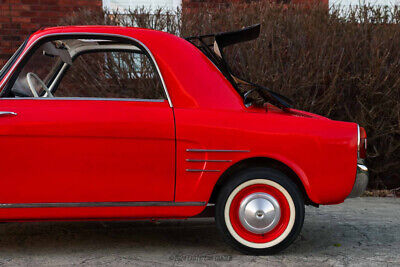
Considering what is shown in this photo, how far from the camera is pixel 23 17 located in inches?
375

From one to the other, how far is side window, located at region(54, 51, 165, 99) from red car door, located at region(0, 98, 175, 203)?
2.99 meters

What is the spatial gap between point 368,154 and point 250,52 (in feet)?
6.13

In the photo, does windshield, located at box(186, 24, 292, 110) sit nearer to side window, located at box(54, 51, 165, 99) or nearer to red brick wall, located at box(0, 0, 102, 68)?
side window, located at box(54, 51, 165, 99)

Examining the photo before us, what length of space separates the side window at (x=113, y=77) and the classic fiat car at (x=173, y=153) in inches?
108

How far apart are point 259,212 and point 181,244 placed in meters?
0.77

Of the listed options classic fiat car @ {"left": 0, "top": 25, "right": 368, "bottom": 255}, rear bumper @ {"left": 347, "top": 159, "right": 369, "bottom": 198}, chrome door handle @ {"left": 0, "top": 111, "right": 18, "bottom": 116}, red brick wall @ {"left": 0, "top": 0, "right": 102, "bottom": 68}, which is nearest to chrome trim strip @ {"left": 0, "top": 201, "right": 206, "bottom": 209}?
classic fiat car @ {"left": 0, "top": 25, "right": 368, "bottom": 255}

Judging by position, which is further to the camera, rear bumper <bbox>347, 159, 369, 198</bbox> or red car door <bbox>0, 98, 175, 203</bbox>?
rear bumper <bbox>347, 159, 369, 198</bbox>

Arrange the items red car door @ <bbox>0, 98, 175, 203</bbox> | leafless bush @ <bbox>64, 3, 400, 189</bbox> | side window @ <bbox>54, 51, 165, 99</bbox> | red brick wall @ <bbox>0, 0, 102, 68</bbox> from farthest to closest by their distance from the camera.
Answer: red brick wall @ <bbox>0, 0, 102, 68</bbox>
side window @ <bbox>54, 51, 165, 99</bbox>
leafless bush @ <bbox>64, 3, 400, 189</bbox>
red car door @ <bbox>0, 98, 175, 203</bbox>

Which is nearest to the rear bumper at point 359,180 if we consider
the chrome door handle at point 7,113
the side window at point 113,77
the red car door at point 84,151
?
the red car door at point 84,151

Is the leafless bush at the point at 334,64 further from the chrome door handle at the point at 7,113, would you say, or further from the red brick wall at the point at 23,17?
the chrome door handle at the point at 7,113

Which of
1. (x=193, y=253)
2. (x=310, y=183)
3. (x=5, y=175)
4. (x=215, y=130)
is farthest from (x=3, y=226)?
(x=310, y=183)

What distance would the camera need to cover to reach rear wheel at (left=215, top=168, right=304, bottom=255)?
13.6 ft

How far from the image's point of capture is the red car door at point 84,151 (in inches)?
156

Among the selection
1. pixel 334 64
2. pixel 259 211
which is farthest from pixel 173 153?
pixel 334 64
